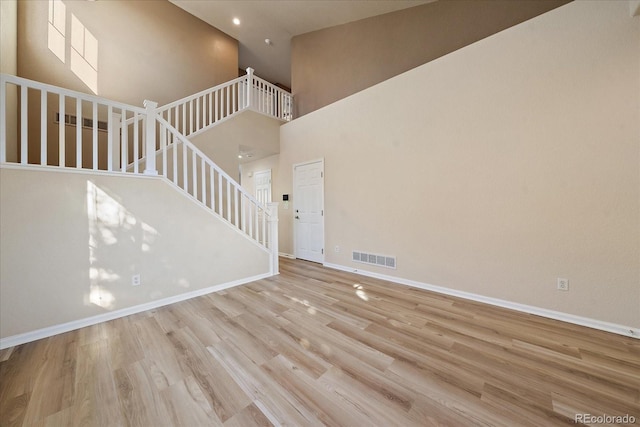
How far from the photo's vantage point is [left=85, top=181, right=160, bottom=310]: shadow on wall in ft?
7.45

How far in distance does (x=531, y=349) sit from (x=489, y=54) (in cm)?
305

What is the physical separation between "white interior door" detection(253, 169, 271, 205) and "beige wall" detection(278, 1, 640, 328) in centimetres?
298

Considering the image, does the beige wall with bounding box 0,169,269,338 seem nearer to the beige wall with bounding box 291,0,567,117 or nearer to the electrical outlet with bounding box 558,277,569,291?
the electrical outlet with bounding box 558,277,569,291

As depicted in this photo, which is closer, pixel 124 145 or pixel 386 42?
pixel 124 145

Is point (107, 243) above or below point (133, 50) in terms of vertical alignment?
below

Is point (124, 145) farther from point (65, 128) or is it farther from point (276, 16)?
point (276, 16)

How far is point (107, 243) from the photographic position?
2344 millimetres

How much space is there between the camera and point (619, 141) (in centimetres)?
201

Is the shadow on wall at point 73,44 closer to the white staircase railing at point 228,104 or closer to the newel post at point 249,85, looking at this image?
the white staircase railing at point 228,104

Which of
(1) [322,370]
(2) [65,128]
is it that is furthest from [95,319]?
(2) [65,128]

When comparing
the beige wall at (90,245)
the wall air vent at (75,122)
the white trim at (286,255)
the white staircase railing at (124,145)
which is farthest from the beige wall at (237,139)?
the white trim at (286,255)

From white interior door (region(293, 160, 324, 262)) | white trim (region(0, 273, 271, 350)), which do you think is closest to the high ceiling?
white interior door (region(293, 160, 324, 262))

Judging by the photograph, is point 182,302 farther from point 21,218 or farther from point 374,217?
point 374,217

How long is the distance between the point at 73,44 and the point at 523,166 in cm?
695
